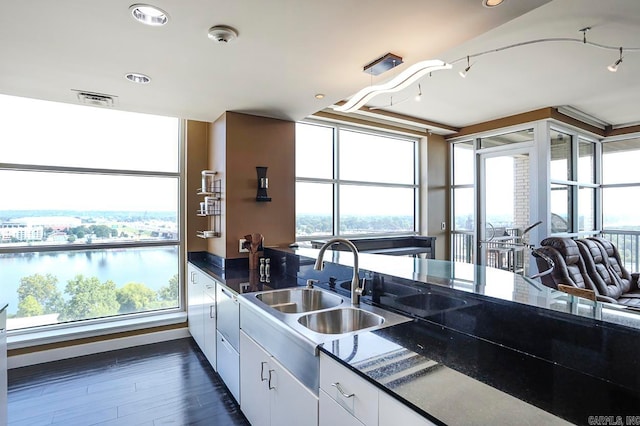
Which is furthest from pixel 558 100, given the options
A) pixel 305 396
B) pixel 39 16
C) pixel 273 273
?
pixel 39 16

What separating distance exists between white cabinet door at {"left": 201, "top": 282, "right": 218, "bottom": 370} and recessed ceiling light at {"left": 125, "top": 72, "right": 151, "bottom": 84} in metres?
1.67

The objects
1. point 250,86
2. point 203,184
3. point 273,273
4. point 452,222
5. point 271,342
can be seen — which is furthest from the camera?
Answer: point 452,222

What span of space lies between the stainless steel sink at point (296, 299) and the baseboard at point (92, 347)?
1.96m

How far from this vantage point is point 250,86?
276cm

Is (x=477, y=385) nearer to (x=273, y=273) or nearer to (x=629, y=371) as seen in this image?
(x=629, y=371)

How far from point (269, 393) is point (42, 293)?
285 cm

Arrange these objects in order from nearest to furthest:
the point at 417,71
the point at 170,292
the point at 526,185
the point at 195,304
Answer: the point at 417,71 < the point at 195,304 < the point at 170,292 < the point at 526,185

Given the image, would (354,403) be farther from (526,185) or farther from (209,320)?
(526,185)

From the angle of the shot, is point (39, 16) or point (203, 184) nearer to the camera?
point (39, 16)

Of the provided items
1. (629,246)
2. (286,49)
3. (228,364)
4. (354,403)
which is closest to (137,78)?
(286,49)

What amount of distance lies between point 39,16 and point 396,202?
4.83 meters

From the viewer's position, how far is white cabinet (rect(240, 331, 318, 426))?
1.56 m

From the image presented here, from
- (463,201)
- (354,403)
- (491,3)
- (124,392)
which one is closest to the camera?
(354,403)

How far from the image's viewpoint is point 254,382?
212cm
